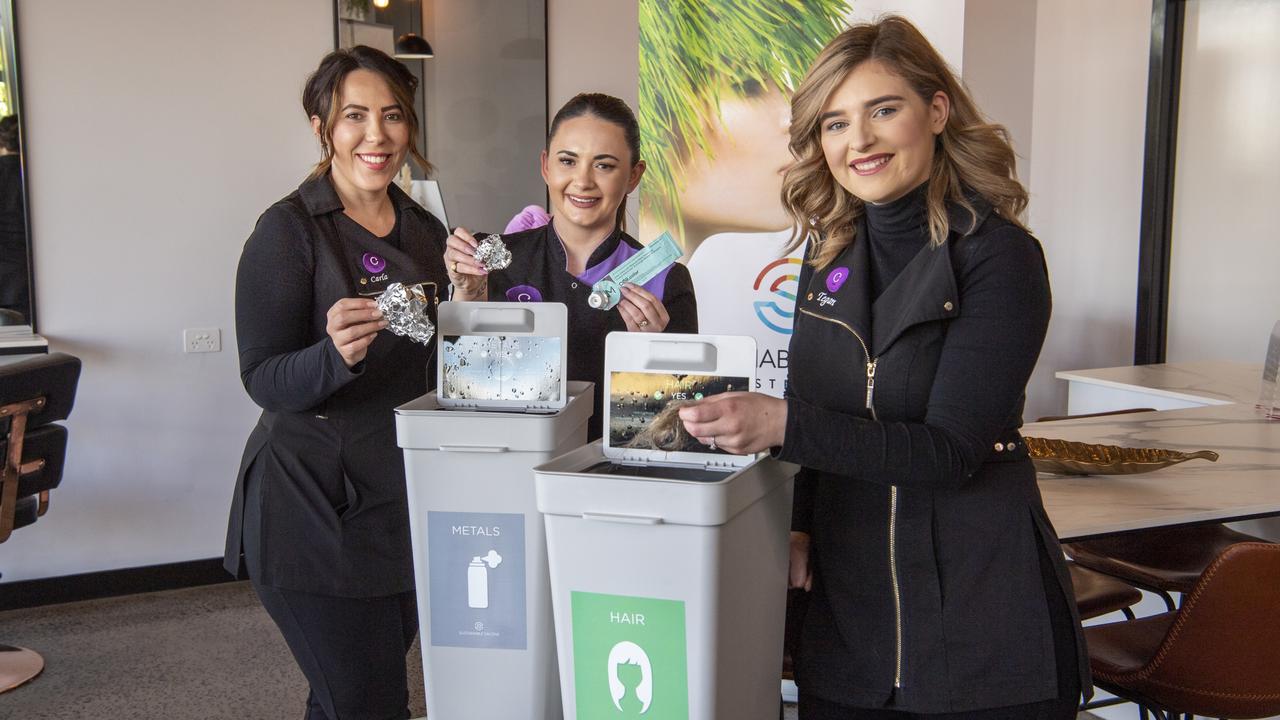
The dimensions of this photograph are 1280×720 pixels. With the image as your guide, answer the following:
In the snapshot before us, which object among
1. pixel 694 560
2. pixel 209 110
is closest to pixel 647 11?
pixel 209 110

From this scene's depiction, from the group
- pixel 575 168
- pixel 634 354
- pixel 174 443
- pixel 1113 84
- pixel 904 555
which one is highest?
pixel 1113 84

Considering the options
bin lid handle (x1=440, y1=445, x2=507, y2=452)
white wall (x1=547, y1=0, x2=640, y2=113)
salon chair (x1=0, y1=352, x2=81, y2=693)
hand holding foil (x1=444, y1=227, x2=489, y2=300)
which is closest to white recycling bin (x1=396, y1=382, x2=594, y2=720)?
bin lid handle (x1=440, y1=445, x2=507, y2=452)

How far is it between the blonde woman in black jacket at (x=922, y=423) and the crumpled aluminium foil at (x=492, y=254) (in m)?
0.48

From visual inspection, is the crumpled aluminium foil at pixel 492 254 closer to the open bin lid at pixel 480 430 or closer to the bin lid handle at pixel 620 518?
the open bin lid at pixel 480 430

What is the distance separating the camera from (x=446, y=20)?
456 cm

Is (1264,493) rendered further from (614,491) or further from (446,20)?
(446,20)

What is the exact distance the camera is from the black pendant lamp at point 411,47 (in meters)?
4.49

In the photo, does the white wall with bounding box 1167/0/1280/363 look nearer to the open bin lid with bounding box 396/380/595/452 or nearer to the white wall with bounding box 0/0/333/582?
Answer: the white wall with bounding box 0/0/333/582

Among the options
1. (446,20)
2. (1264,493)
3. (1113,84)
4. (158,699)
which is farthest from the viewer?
(1113,84)

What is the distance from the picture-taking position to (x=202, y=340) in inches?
165

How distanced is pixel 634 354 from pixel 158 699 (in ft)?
8.87

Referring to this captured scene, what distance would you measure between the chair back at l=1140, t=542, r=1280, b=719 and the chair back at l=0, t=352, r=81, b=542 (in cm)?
321

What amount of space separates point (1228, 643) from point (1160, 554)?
0.86 m

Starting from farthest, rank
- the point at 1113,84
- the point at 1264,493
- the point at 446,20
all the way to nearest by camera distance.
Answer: the point at 1113,84 < the point at 446,20 < the point at 1264,493
